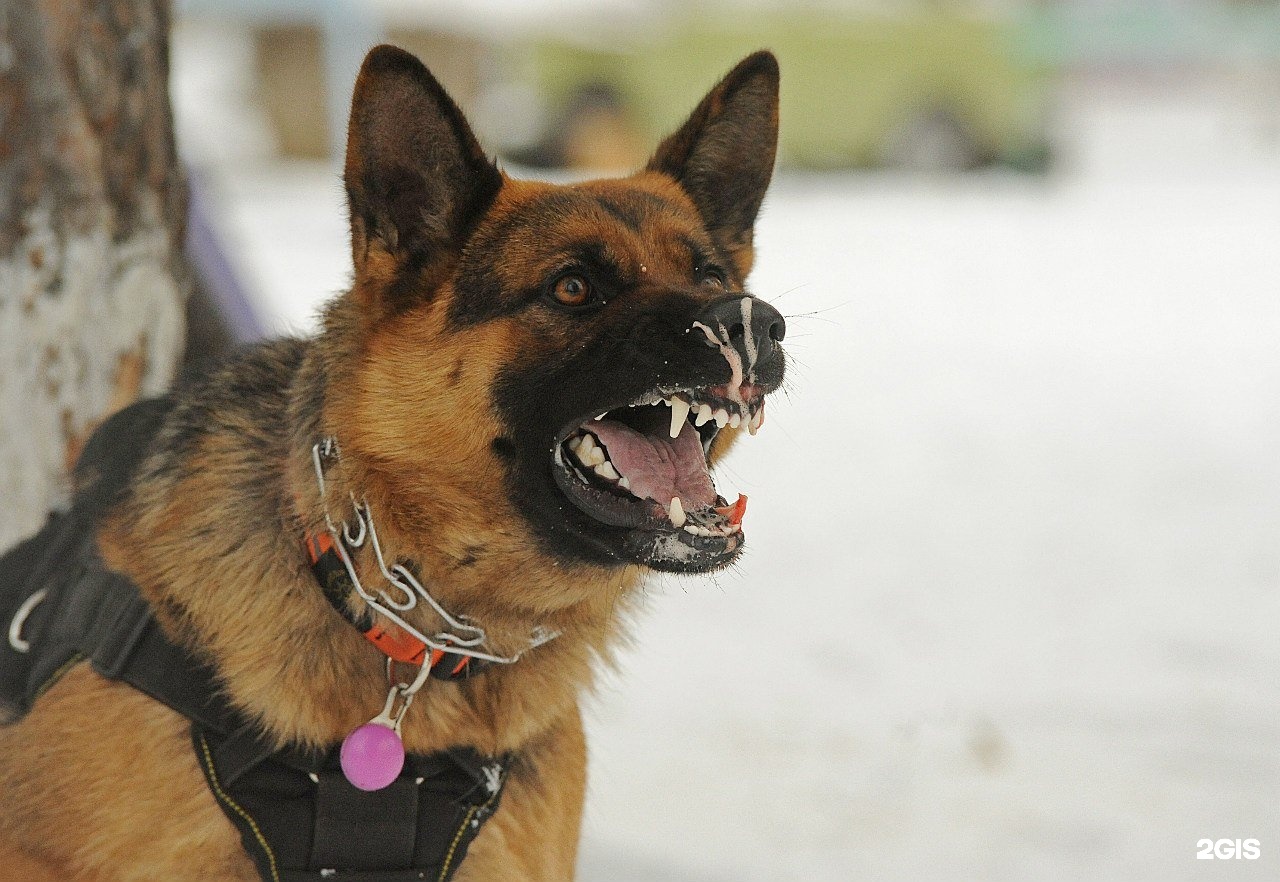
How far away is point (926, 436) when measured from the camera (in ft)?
21.9

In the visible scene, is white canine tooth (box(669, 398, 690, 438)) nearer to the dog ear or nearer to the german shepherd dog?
the german shepherd dog

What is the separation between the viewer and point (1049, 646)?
4.30 meters

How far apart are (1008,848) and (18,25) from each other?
2996 mm

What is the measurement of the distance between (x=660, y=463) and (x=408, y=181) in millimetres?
657

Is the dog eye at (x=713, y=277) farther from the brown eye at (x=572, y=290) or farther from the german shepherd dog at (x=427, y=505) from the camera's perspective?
the brown eye at (x=572, y=290)

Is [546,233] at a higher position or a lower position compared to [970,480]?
higher

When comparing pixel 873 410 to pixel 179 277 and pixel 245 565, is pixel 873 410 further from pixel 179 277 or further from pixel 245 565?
pixel 245 565

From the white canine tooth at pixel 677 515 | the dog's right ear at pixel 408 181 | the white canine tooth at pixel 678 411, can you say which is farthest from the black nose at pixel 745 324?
the dog's right ear at pixel 408 181

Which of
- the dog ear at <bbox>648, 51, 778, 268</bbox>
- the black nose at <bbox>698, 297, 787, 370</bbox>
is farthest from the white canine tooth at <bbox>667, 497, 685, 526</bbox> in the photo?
the dog ear at <bbox>648, 51, 778, 268</bbox>

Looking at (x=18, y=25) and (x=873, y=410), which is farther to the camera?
(x=873, y=410)

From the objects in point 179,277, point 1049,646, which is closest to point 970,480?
point 1049,646

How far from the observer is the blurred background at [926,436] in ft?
11.0

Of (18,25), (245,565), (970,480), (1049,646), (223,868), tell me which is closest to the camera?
(223,868)

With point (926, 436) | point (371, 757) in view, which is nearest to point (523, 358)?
point (371, 757)
